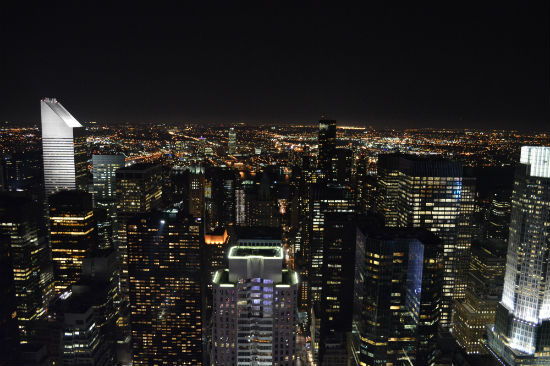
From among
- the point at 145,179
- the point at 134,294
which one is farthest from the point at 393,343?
the point at 145,179

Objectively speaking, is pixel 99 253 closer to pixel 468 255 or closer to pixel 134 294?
pixel 134 294

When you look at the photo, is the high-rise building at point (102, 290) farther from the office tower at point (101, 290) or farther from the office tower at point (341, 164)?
the office tower at point (341, 164)

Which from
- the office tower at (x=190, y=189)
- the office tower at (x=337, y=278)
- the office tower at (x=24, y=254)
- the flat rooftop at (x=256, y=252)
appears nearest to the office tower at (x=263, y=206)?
the office tower at (x=190, y=189)

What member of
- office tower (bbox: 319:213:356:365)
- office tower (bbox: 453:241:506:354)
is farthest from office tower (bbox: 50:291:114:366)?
office tower (bbox: 453:241:506:354)

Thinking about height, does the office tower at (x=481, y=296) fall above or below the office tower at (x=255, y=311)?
below

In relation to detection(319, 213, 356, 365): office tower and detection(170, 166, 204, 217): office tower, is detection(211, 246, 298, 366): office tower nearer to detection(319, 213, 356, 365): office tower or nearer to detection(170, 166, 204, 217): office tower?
detection(319, 213, 356, 365): office tower

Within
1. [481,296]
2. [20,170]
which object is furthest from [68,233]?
[481,296]

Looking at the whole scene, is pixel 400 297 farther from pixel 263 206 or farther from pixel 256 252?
pixel 263 206
